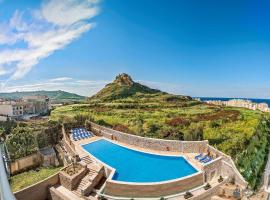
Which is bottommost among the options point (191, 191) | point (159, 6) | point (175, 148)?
point (191, 191)

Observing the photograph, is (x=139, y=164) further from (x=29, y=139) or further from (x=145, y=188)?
(x=29, y=139)

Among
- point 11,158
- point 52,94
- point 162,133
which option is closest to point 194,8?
point 162,133

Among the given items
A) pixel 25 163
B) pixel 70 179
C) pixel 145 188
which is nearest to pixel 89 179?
pixel 70 179

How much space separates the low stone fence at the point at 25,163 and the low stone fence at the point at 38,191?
112 inches

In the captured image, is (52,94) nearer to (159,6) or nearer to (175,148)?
(159,6)

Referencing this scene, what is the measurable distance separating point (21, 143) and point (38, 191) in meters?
4.78

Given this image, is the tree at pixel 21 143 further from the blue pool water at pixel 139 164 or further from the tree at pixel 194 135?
the tree at pixel 194 135

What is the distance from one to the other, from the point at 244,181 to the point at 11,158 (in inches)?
416

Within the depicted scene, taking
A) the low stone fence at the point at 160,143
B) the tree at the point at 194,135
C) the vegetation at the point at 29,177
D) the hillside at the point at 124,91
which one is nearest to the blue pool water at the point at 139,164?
the low stone fence at the point at 160,143

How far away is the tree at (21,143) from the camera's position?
481 inches

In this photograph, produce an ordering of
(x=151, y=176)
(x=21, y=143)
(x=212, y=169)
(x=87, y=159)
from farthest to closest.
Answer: (x=21, y=143), (x=87, y=159), (x=212, y=169), (x=151, y=176)

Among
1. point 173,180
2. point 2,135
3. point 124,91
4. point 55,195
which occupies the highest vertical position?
point 124,91

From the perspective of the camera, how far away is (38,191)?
911 centimetres

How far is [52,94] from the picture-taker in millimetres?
44688
